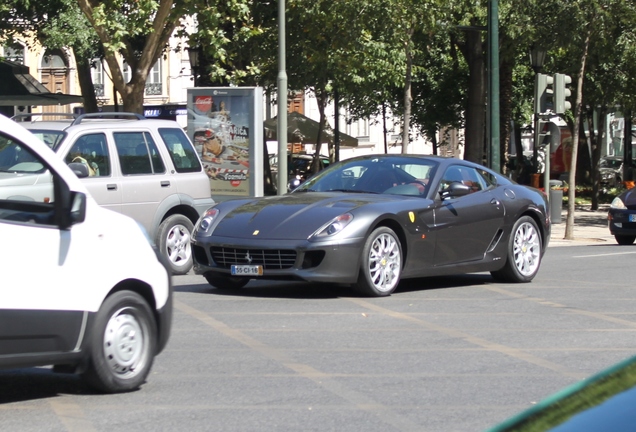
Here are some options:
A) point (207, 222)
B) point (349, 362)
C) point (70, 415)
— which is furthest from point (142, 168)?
point (70, 415)

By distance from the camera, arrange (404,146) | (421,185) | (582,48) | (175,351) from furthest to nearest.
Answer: (404,146)
(582,48)
(421,185)
(175,351)

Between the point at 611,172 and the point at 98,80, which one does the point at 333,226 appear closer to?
the point at 611,172

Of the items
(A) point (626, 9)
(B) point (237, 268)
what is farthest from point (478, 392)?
(A) point (626, 9)

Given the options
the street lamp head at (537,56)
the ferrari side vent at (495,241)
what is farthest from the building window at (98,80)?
the ferrari side vent at (495,241)

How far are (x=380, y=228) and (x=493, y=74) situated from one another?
10722 mm

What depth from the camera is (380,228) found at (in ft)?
34.8

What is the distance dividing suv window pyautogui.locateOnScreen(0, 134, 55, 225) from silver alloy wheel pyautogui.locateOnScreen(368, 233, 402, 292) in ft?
14.8

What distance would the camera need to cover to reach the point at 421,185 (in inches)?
453

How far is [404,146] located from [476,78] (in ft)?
22.9

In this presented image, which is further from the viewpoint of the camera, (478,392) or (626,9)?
(626,9)

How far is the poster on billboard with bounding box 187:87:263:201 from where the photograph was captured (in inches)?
712

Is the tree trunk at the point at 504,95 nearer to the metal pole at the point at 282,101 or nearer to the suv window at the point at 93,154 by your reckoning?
the metal pole at the point at 282,101

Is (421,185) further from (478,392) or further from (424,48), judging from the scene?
(424,48)

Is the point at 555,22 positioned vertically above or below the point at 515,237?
above
